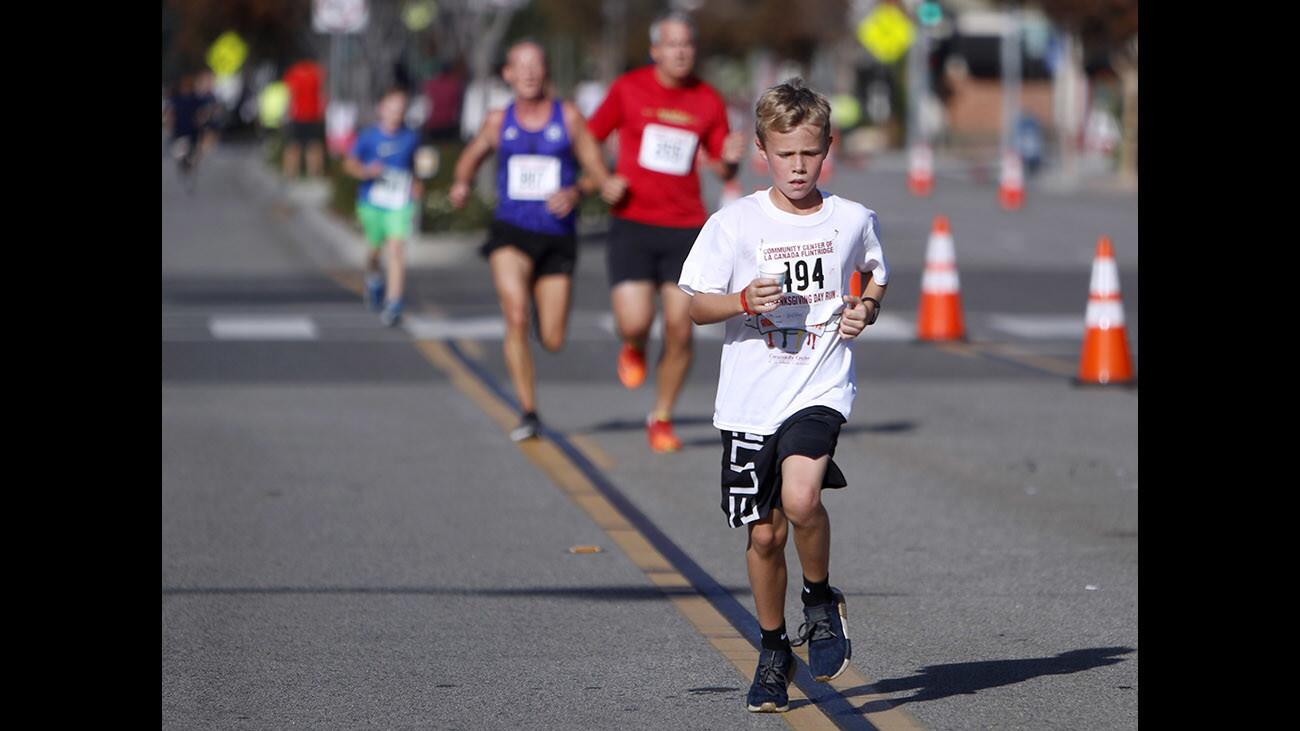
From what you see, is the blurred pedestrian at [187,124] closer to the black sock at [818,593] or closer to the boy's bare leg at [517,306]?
the boy's bare leg at [517,306]

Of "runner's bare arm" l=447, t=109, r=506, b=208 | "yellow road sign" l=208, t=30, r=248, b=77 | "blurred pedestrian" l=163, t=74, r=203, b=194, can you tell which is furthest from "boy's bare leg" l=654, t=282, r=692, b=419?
"yellow road sign" l=208, t=30, r=248, b=77

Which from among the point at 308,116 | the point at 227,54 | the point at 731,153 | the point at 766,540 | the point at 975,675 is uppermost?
the point at 227,54

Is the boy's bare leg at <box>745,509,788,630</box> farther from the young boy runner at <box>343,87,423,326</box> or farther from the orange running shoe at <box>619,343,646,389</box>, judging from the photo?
the young boy runner at <box>343,87,423,326</box>

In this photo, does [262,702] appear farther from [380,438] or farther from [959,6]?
[959,6]

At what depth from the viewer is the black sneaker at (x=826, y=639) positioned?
6.37 metres

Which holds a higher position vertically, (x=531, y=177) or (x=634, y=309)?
(x=531, y=177)

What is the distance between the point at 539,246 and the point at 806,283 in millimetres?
5684

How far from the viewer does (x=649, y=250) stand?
11.7 m

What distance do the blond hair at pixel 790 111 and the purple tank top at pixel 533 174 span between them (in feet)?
18.3

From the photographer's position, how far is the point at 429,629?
303 inches

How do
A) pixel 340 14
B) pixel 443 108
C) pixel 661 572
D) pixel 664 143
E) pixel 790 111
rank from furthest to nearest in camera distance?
pixel 340 14 → pixel 443 108 → pixel 664 143 → pixel 661 572 → pixel 790 111

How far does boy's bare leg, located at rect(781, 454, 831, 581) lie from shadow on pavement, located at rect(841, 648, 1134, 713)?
0.47m

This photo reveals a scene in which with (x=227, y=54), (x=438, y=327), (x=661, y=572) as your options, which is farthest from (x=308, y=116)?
(x=661, y=572)

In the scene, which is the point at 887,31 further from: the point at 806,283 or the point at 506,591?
the point at 806,283
